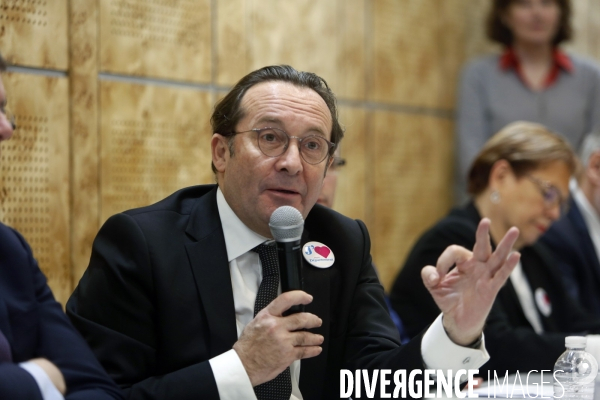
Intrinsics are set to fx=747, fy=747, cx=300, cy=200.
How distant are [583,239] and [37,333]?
2984mm

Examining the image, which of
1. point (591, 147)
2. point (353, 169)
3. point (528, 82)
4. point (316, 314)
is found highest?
point (528, 82)

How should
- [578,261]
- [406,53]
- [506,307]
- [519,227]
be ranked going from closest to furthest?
[506,307]
[519,227]
[578,261]
[406,53]

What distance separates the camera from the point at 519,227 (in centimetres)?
332

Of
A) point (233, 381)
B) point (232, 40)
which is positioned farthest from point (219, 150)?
point (232, 40)

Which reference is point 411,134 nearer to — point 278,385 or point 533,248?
point 533,248

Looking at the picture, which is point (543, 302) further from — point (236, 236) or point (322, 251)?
point (236, 236)

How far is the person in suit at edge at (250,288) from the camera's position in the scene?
186 cm

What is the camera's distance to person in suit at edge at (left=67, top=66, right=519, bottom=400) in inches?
73.2

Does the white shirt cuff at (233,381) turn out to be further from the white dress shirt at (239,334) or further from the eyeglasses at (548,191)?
the eyeglasses at (548,191)

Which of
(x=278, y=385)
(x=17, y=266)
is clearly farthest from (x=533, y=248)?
(x=17, y=266)

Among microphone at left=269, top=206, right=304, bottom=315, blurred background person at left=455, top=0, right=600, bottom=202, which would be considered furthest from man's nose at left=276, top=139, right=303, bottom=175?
blurred background person at left=455, top=0, right=600, bottom=202

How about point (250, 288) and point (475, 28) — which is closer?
point (250, 288)

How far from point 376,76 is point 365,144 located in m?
0.47

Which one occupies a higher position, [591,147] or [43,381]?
[591,147]
